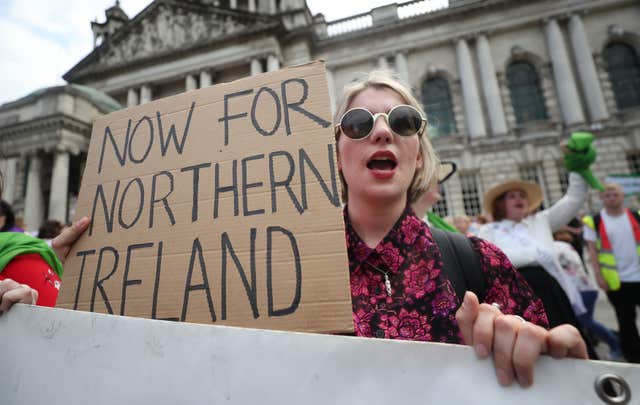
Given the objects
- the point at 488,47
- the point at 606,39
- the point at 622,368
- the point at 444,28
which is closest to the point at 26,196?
the point at 622,368

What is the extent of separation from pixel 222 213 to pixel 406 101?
94 centimetres

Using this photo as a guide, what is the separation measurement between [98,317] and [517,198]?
341 cm

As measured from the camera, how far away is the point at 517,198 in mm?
3180

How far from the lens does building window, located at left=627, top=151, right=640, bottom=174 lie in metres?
14.3

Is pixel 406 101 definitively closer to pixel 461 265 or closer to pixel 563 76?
pixel 461 265

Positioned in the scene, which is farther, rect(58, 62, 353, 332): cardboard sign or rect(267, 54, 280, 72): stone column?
rect(267, 54, 280, 72): stone column

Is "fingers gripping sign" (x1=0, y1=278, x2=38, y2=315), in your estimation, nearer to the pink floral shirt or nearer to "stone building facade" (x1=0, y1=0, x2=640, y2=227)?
the pink floral shirt

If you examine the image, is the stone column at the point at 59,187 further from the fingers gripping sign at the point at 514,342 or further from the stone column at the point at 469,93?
the stone column at the point at 469,93

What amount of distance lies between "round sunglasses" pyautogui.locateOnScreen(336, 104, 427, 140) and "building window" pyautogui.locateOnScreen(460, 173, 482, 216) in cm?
1582

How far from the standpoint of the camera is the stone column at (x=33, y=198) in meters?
14.1

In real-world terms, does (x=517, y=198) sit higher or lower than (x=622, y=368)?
higher

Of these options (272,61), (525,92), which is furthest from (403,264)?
Answer: (272,61)

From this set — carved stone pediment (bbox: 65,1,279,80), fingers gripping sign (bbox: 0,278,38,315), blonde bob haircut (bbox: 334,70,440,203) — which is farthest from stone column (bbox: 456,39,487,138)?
fingers gripping sign (bbox: 0,278,38,315)

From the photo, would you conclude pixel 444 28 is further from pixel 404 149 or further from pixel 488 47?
pixel 404 149
